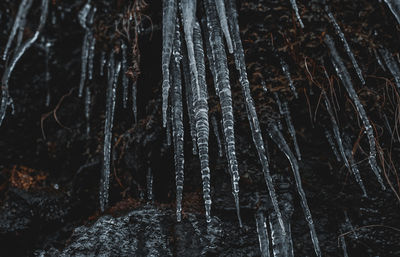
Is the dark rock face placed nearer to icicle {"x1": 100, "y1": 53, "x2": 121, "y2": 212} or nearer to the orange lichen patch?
icicle {"x1": 100, "y1": 53, "x2": 121, "y2": 212}

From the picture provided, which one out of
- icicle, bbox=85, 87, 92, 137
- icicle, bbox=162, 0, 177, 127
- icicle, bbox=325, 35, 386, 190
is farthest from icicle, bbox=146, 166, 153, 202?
icicle, bbox=325, 35, 386, 190

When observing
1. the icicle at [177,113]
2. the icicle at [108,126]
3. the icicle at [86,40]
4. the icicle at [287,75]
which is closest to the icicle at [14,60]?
the icicle at [86,40]

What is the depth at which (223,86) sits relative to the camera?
1668mm

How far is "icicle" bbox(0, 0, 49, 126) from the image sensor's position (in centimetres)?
235

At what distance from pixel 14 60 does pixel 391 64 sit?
8.03 ft

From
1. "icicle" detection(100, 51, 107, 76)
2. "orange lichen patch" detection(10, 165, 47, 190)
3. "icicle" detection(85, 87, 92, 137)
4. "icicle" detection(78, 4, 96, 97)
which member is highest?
"icicle" detection(78, 4, 96, 97)

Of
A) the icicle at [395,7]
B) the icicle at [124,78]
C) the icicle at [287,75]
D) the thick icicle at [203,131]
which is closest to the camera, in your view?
the thick icicle at [203,131]

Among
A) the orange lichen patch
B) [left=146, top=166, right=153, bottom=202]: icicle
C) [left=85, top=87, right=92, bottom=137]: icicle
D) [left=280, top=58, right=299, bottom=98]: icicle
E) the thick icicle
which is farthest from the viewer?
[left=85, top=87, right=92, bottom=137]: icicle

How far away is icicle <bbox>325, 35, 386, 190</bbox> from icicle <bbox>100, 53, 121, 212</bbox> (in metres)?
1.35

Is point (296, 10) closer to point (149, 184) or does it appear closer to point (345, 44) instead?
point (345, 44)

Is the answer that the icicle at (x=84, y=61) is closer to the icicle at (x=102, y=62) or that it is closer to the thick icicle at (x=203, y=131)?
the icicle at (x=102, y=62)

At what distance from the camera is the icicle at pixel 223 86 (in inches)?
61.3

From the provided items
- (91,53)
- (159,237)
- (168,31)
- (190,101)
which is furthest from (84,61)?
(159,237)

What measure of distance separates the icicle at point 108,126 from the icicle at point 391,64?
162cm
